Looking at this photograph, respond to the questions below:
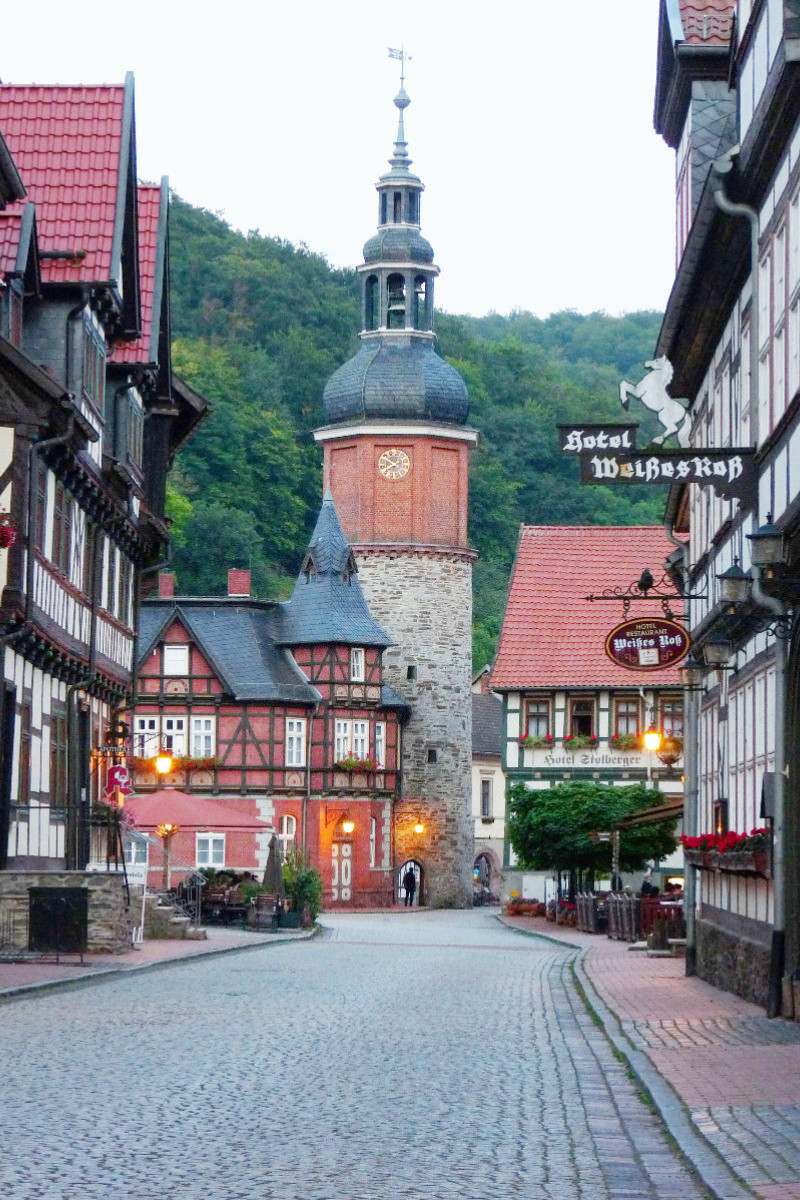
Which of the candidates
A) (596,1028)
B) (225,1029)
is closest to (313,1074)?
(225,1029)

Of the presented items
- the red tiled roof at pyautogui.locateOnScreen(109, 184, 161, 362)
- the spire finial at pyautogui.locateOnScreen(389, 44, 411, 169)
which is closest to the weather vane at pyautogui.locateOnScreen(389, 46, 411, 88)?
the spire finial at pyautogui.locateOnScreen(389, 44, 411, 169)

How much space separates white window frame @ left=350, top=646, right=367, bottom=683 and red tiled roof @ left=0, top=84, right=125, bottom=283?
138 ft

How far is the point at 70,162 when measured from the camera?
106ft

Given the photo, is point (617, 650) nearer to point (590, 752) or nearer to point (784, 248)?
point (784, 248)

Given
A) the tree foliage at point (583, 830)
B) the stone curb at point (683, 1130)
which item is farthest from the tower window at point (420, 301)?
the stone curb at point (683, 1130)

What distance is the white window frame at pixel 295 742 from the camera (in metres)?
72.2

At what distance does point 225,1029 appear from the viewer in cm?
1772

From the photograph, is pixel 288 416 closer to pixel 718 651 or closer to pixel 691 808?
pixel 691 808

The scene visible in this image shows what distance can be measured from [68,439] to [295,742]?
44510mm

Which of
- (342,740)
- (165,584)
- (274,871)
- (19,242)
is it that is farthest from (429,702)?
(19,242)

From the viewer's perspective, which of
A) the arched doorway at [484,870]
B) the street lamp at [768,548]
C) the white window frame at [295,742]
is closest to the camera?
the street lamp at [768,548]

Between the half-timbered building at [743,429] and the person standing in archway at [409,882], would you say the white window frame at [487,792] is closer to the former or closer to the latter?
the person standing in archway at [409,882]

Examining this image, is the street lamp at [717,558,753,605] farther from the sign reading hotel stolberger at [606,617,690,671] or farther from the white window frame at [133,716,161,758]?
the white window frame at [133,716,161,758]

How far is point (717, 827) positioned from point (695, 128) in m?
8.18
